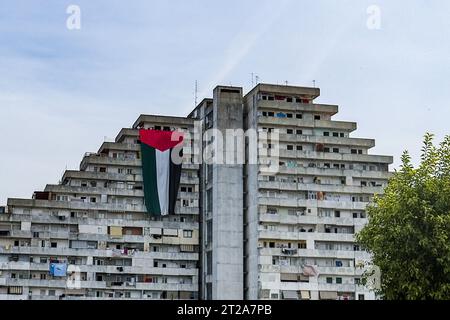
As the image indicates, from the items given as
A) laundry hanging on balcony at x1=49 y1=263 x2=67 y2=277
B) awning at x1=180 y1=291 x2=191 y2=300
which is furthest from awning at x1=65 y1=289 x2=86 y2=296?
awning at x1=180 y1=291 x2=191 y2=300

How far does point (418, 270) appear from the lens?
132 feet

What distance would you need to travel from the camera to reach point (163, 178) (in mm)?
83688

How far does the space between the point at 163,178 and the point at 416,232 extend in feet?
149

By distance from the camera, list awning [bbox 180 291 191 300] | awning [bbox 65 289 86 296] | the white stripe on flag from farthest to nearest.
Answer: the white stripe on flag < awning [bbox 180 291 191 300] < awning [bbox 65 289 86 296]

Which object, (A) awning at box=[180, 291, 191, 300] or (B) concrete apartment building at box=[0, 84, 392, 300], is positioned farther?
(A) awning at box=[180, 291, 191, 300]

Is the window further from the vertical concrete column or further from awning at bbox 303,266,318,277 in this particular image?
awning at bbox 303,266,318,277

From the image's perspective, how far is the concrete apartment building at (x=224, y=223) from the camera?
79.5 metres

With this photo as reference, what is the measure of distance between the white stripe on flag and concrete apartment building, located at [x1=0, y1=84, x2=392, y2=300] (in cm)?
160

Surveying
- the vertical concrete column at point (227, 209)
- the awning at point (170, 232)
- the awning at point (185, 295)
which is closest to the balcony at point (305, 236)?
the vertical concrete column at point (227, 209)

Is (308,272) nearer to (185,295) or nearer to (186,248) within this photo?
(185,295)

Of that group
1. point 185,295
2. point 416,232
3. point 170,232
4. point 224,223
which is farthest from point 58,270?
point 416,232

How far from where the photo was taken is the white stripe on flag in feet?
274

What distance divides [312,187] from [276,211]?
4.34 meters

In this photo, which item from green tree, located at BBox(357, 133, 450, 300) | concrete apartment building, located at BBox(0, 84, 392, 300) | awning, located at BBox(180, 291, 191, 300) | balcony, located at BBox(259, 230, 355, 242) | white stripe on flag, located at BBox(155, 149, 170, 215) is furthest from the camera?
white stripe on flag, located at BBox(155, 149, 170, 215)
